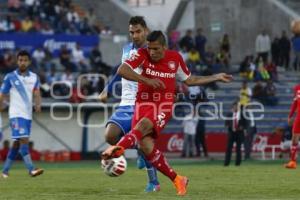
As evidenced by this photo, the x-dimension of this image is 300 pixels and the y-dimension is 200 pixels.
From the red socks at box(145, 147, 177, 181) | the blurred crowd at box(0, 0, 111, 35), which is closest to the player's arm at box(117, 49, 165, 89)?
the red socks at box(145, 147, 177, 181)

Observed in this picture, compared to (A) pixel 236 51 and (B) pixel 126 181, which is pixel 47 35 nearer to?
(A) pixel 236 51

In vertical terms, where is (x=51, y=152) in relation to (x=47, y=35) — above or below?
below

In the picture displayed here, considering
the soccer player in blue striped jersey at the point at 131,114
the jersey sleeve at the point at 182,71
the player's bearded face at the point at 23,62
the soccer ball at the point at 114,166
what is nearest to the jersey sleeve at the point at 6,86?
the player's bearded face at the point at 23,62

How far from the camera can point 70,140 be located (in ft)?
115

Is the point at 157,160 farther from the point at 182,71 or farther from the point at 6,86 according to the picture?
the point at 6,86

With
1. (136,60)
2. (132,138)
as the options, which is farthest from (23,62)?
(132,138)

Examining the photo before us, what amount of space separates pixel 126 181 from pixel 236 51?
27622mm

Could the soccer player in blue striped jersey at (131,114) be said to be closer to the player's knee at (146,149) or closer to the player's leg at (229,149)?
Result: the player's knee at (146,149)

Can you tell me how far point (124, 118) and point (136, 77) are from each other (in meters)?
1.56

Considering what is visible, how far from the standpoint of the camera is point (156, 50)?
13.5 metres

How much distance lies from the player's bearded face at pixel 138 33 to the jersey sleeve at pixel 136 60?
973 millimetres

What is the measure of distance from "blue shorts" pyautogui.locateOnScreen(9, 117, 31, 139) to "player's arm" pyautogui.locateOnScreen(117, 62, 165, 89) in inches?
265

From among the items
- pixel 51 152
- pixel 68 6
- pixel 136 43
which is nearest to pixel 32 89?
pixel 136 43

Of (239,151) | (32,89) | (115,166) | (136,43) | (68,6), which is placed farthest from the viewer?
(68,6)
